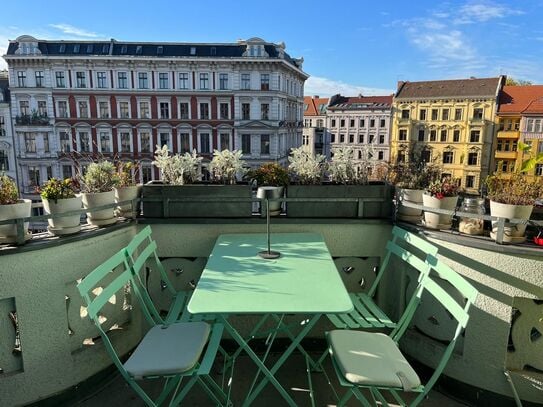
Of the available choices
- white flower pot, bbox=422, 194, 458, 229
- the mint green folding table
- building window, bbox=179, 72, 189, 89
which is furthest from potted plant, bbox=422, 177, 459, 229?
building window, bbox=179, 72, 189, 89

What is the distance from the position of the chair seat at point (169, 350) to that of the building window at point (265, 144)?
104ft

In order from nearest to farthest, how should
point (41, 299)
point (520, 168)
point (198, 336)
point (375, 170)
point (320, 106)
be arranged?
point (198, 336), point (41, 299), point (520, 168), point (375, 170), point (320, 106)

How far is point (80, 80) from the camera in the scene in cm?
3334

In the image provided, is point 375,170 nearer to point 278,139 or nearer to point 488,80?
point 278,139

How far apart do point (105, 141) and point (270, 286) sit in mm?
35523

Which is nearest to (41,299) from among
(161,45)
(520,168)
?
(520,168)

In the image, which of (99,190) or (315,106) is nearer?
(99,190)

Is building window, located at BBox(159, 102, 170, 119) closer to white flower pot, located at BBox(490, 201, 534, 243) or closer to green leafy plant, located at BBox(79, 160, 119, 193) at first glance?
green leafy plant, located at BBox(79, 160, 119, 193)

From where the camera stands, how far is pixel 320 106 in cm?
4962

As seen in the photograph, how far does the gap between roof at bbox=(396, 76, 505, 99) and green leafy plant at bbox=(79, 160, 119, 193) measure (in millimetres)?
38010

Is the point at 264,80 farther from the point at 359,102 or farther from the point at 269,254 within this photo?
the point at 269,254

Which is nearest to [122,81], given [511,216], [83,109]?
[83,109]

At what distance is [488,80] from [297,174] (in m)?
38.7

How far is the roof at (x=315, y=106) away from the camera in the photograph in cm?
4900
